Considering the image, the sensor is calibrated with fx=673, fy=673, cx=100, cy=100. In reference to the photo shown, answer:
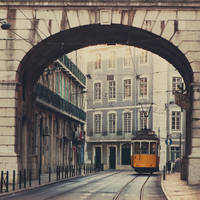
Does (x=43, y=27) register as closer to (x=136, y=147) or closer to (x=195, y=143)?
(x=195, y=143)

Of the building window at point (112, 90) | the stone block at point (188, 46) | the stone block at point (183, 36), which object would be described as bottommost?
the stone block at point (188, 46)

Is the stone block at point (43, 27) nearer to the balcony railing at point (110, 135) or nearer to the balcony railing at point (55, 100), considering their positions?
the balcony railing at point (55, 100)

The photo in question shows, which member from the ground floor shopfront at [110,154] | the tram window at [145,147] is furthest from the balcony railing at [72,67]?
the ground floor shopfront at [110,154]

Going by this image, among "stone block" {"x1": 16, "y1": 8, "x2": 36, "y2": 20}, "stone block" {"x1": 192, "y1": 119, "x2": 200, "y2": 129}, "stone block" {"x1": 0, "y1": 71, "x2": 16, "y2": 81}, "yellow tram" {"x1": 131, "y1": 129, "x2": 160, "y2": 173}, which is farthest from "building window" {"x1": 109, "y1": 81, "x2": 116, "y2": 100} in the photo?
"stone block" {"x1": 192, "y1": 119, "x2": 200, "y2": 129}

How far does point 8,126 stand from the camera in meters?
28.0

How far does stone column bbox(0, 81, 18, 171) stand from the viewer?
27656mm

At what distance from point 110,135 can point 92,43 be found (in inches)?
1559

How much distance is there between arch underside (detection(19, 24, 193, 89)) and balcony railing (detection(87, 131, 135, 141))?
3753cm

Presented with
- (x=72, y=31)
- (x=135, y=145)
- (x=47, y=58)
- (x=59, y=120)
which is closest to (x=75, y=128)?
(x=59, y=120)

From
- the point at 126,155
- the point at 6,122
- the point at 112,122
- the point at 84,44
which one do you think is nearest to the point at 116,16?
the point at 84,44

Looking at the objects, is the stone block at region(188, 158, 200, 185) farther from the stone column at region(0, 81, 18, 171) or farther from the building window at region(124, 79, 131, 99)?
the building window at region(124, 79, 131, 99)

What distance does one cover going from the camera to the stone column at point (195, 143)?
27.4 m

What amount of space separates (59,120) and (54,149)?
3.18m

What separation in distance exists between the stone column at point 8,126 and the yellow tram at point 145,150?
1991 centimetres
